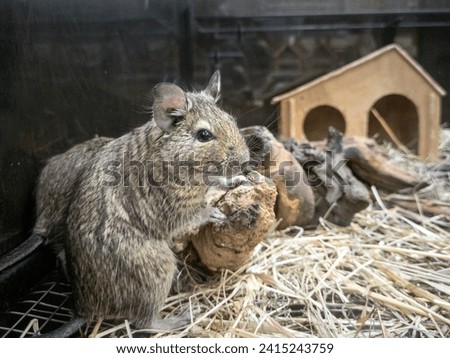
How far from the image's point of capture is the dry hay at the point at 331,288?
1303 mm

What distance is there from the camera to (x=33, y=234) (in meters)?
1.46

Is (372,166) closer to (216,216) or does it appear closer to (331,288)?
(331,288)

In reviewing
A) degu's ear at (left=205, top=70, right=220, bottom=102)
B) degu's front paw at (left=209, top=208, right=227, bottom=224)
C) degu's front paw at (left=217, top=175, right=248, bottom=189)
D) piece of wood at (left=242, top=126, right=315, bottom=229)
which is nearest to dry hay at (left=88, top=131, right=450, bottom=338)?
piece of wood at (left=242, top=126, right=315, bottom=229)

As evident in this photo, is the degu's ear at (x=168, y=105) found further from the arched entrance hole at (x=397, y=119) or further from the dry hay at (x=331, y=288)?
the arched entrance hole at (x=397, y=119)

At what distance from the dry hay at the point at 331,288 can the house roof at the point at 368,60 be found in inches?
17.8

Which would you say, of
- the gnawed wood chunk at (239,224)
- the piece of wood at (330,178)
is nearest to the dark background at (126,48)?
the gnawed wood chunk at (239,224)

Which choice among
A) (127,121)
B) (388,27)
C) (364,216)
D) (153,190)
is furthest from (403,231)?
(127,121)

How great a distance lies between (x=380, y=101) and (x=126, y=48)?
1004 mm

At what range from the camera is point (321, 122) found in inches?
85.6

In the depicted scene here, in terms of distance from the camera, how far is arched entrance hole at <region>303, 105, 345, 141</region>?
6.98 feet

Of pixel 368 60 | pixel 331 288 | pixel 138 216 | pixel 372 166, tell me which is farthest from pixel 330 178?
pixel 138 216

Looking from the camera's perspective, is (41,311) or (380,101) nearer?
(41,311)

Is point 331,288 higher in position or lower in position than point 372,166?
A: lower
